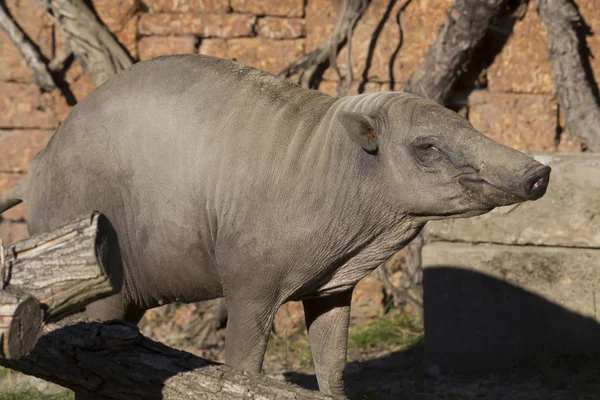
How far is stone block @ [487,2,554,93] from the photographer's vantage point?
6.42 meters

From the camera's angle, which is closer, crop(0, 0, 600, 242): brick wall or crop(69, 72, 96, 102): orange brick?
crop(0, 0, 600, 242): brick wall

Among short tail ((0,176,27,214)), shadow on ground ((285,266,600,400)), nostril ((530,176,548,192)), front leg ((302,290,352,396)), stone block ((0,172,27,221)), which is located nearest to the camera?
nostril ((530,176,548,192))

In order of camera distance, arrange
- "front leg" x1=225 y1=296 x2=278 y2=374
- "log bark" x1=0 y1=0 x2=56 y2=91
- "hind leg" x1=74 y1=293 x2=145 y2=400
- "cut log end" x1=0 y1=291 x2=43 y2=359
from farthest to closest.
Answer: "log bark" x1=0 y1=0 x2=56 y2=91, "hind leg" x1=74 y1=293 x2=145 y2=400, "front leg" x1=225 y1=296 x2=278 y2=374, "cut log end" x1=0 y1=291 x2=43 y2=359

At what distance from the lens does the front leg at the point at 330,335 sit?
438 centimetres

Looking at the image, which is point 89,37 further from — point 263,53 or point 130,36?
point 263,53

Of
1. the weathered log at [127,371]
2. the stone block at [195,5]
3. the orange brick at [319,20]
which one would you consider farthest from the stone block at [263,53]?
the weathered log at [127,371]

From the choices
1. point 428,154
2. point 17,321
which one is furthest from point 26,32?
point 17,321

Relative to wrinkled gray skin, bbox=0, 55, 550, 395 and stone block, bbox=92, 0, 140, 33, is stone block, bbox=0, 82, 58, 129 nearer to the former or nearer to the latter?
stone block, bbox=92, 0, 140, 33

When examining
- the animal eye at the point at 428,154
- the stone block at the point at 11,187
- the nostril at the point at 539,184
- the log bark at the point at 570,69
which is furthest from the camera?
the stone block at the point at 11,187

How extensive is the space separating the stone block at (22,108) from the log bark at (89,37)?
46cm

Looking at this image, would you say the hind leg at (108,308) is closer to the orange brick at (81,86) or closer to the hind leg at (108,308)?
the hind leg at (108,308)

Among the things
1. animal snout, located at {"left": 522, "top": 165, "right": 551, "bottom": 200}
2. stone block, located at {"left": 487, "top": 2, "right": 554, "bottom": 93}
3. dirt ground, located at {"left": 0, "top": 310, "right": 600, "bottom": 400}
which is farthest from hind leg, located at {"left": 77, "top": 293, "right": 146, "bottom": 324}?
stone block, located at {"left": 487, "top": 2, "right": 554, "bottom": 93}

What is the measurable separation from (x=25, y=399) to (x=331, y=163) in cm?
233

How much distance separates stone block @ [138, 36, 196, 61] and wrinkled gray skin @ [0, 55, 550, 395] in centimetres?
231
